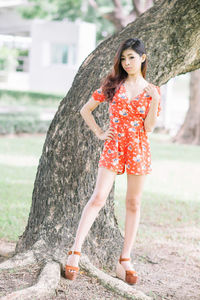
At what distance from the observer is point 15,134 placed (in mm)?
15906

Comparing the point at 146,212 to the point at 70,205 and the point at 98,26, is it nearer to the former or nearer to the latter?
the point at 70,205

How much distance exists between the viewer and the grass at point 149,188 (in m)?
7.08

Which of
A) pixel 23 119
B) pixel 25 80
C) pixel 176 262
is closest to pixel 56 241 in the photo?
pixel 176 262

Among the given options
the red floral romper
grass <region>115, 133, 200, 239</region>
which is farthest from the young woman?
grass <region>115, 133, 200, 239</region>

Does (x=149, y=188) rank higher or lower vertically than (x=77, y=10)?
lower

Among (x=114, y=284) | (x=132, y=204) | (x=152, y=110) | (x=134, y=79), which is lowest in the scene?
(x=114, y=284)

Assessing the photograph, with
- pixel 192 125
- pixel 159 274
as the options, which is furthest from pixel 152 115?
pixel 192 125

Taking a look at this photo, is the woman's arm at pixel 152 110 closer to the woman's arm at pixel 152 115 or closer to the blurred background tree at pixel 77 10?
the woman's arm at pixel 152 115

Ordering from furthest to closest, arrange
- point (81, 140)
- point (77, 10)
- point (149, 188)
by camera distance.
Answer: point (77, 10) < point (149, 188) < point (81, 140)

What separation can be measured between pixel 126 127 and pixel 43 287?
4.06 ft

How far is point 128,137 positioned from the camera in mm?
3754

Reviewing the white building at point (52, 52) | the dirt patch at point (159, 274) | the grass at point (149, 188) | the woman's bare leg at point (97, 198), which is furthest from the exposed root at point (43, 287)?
the white building at point (52, 52)

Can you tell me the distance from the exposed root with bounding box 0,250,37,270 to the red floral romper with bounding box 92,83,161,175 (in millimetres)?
1005

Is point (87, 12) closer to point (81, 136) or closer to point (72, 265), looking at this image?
point (81, 136)
